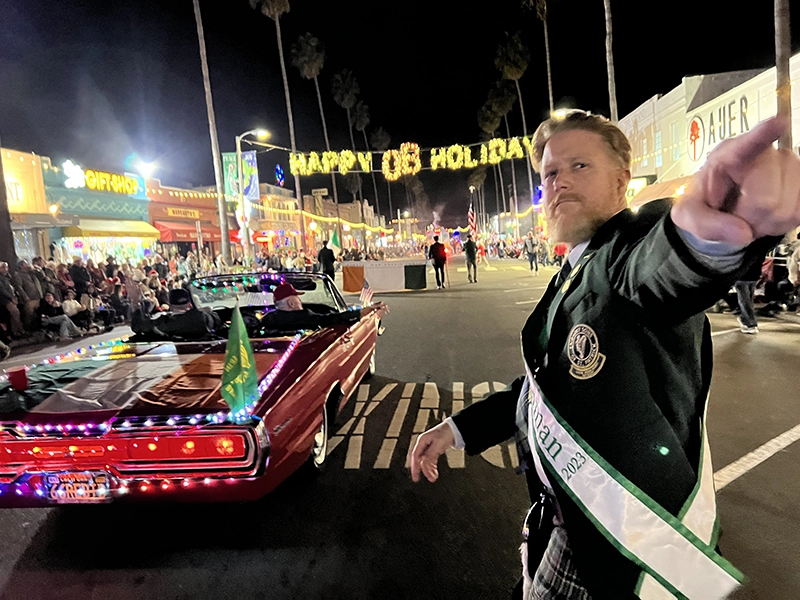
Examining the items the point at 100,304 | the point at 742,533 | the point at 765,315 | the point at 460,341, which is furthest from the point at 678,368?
the point at 100,304

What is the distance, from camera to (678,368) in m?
1.09

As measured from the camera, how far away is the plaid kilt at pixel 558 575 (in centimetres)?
126

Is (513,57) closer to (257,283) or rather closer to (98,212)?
(98,212)

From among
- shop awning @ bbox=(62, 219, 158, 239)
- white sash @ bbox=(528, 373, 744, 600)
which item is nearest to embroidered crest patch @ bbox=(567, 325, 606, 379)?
white sash @ bbox=(528, 373, 744, 600)

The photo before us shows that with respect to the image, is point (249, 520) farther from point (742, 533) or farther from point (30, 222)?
point (30, 222)

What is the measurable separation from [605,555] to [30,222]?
21.9 m

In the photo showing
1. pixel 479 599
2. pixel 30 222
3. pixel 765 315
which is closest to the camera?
pixel 479 599

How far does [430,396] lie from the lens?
5875 millimetres

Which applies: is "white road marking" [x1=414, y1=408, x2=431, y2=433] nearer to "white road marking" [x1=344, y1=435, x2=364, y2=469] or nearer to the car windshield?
"white road marking" [x1=344, y1=435, x2=364, y2=469]

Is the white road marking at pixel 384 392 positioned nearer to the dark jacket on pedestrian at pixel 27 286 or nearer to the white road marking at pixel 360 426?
the white road marking at pixel 360 426

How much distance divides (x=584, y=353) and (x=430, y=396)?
4875 mm

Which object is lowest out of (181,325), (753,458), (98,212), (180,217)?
(753,458)

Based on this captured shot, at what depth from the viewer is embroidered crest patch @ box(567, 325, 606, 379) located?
1075 millimetres

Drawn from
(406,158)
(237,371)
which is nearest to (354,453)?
(237,371)
